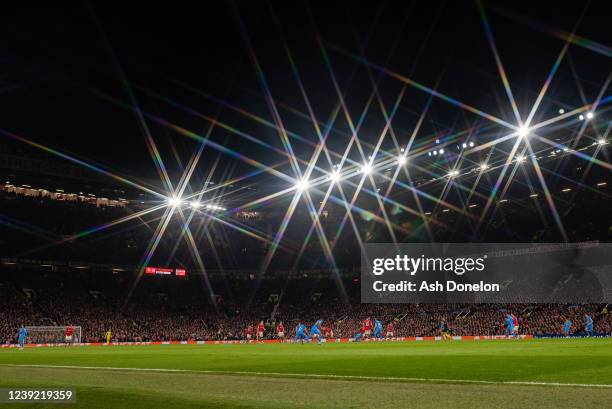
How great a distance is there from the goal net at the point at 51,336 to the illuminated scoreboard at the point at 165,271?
60.5ft

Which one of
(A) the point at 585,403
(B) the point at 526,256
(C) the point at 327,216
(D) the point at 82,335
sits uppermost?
(C) the point at 327,216

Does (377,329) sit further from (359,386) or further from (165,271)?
(359,386)

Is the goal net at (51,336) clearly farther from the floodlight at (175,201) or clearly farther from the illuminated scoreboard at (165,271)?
the floodlight at (175,201)

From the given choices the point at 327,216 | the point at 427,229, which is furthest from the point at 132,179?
the point at 427,229

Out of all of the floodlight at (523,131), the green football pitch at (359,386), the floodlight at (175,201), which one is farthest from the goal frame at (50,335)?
the floodlight at (523,131)

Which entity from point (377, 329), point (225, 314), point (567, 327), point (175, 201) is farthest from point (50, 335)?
point (567, 327)

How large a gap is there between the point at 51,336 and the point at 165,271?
21.2 metres

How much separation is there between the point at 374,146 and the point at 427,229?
25.0 m

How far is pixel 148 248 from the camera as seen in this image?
70.2 m

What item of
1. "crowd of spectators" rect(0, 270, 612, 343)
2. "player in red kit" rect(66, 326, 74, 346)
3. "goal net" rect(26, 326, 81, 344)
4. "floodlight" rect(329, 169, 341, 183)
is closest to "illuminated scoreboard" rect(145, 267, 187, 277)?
"crowd of spectators" rect(0, 270, 612, 343)

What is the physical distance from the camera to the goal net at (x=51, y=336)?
44344 mm

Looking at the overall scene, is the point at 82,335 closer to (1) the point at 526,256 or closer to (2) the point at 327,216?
(2) the point at 327,216

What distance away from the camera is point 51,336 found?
147ft

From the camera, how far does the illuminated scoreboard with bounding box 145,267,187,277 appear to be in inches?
2538
